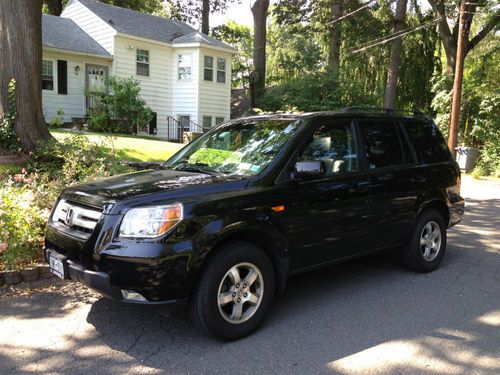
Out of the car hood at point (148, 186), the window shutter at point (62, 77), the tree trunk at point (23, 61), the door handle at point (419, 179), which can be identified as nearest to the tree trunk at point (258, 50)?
the window shutter at point (62, 77)

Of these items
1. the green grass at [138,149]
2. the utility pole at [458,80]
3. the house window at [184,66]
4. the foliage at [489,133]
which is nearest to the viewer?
the green grass at [138,149]

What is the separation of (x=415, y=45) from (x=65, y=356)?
25879mm

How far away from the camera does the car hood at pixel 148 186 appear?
12.2ft

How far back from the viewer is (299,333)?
4.05 m

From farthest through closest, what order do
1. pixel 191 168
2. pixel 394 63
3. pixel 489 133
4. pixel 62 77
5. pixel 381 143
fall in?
pixel 62 77, pixel 394 63, pixel 489 133, pixel 381 143, pixel 191 168

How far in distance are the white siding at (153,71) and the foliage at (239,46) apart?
1564cm

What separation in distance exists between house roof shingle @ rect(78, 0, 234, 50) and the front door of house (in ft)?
6.76

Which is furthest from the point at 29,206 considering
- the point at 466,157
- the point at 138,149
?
the point at 466,157

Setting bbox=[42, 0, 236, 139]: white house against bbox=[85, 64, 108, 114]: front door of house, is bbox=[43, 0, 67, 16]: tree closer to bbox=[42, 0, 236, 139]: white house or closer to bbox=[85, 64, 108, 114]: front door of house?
bbox=[42, 0, 236, 139]: white house

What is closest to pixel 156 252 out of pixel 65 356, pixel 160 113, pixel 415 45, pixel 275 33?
pixel 65 356

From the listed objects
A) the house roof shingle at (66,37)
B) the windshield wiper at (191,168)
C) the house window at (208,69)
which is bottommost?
the windshield wiper at (191,168)

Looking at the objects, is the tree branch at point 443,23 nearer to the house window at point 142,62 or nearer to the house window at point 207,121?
the house window at point 207,121

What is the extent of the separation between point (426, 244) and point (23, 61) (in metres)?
7.95

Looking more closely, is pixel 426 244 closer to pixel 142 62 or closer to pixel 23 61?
pixel 23 61
